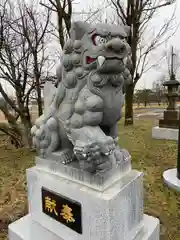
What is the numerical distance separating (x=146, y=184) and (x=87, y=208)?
1.64 metres

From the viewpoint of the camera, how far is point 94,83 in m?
1.25

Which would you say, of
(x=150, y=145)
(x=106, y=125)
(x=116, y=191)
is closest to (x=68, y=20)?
(x=150, y=145)

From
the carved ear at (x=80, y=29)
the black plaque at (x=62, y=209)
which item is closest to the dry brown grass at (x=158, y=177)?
the black plaque at (x=62, y=209)

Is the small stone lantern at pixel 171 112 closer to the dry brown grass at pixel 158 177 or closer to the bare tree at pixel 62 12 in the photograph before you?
the dry brown grass at pixel 158 177

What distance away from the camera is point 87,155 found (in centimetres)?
120

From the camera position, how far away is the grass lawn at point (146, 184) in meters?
2.06

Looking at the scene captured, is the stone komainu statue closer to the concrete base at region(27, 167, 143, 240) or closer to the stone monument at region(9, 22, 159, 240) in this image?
the stone monument at region(9, 22, 159, 240)

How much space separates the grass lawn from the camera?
2.06 metres

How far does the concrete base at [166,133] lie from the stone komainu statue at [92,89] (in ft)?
13.7

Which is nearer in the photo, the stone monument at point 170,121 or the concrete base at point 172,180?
the concrete base at point 172,180

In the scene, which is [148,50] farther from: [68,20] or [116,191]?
[116,191]

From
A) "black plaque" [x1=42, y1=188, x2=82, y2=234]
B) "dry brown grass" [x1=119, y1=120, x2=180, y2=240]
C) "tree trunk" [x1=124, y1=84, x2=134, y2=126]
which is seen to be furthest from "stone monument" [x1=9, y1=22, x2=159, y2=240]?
"tree trunk" [x1=124, y1=84, x2=134, y2=126]

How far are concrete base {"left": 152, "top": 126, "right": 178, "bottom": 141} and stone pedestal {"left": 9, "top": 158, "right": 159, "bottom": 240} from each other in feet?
12.5

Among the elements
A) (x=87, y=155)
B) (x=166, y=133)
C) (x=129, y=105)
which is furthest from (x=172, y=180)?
(x=129, y=105)
